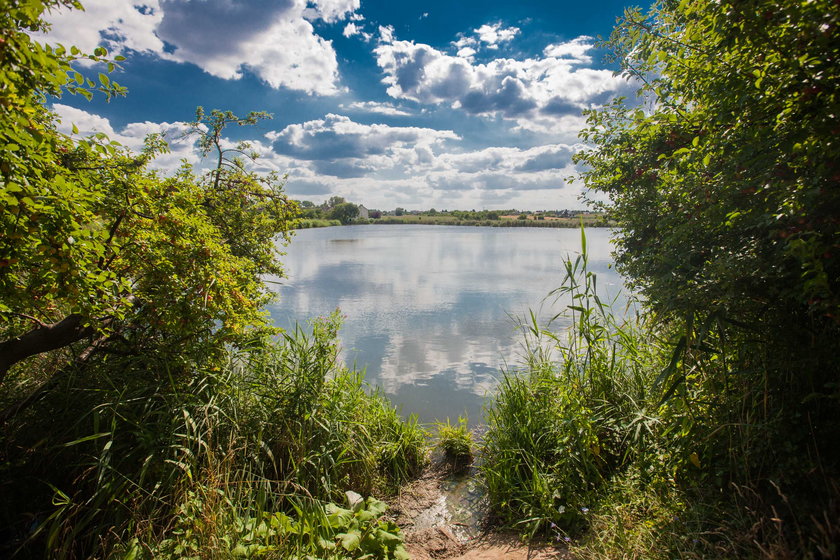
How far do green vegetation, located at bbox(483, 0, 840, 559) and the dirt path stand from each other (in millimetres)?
257

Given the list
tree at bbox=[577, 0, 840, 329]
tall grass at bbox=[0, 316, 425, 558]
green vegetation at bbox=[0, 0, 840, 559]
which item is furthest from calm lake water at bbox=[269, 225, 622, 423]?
tree at bbox=[577, 0, 840, 329]

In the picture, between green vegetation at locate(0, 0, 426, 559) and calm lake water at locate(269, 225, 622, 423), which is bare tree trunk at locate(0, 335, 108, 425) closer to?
green vegetation at locate(0, 0, 426, 559)

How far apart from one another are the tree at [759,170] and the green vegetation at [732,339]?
13mm

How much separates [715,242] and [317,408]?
159 inches

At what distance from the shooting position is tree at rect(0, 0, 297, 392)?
2217 millimetres

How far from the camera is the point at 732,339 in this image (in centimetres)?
323

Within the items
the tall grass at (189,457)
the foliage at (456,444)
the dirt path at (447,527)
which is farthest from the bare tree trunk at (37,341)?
the foliage at (456,444)

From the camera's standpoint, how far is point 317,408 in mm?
4512

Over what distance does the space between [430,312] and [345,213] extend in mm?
50831

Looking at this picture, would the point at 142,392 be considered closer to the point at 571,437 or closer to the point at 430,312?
the point at 571,437

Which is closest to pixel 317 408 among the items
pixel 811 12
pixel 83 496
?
pixel 83 496

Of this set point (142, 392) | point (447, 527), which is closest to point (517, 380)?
point (447, 527)

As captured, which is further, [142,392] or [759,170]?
[142,392]

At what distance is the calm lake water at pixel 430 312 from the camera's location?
748 centimetres
